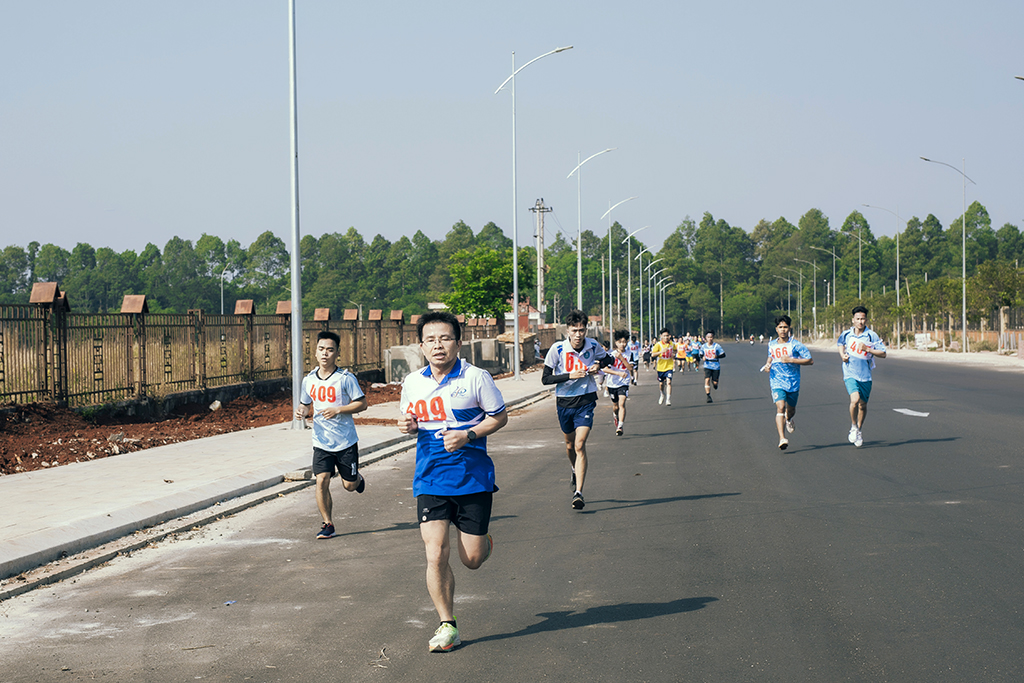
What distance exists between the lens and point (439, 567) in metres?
5.18

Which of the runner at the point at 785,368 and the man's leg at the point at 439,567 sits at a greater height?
the runner at the point at 785,368

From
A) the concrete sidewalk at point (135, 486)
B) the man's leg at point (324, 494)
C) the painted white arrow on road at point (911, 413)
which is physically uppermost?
the man's leg at point (324, 494)

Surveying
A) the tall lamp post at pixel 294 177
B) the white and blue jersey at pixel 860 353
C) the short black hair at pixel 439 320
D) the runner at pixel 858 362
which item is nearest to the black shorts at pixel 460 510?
the short black hair at pixel 439 320

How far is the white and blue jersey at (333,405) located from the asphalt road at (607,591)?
2.63 feet

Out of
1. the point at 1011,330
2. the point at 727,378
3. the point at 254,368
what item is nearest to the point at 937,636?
the point at 254,368

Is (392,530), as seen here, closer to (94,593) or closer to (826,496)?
(94,593)

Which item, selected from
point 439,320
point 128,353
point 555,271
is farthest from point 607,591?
point 555,271

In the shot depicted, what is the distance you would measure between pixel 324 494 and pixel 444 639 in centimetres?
347

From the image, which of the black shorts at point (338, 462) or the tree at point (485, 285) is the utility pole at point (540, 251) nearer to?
the tree at point (485, 285)

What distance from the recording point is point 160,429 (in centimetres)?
1648

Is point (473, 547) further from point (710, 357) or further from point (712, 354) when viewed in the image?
point (710, 357)

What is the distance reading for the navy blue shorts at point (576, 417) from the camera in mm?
9727

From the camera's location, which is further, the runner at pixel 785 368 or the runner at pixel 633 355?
the runner at pixel 633 355

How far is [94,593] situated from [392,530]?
2.63 m
